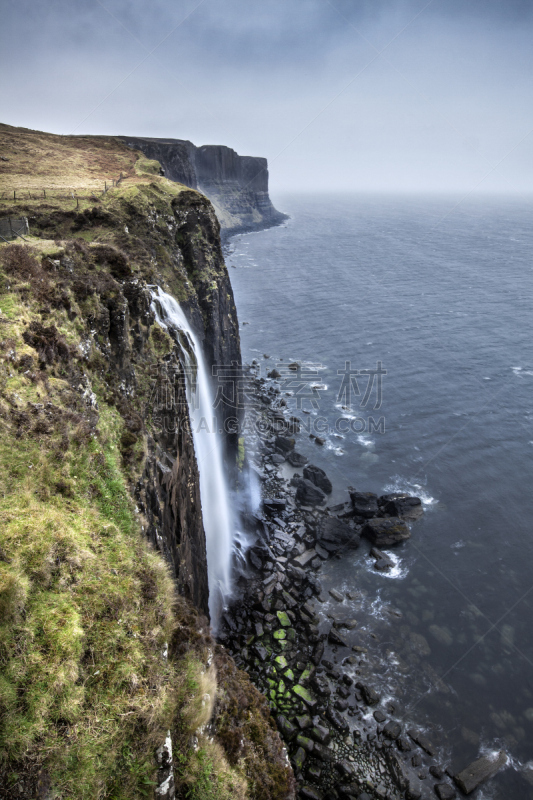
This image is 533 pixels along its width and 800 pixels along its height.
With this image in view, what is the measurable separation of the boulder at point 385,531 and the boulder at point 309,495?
5.12m

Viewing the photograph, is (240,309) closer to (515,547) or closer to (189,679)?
(515,547)

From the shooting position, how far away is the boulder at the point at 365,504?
40562mm

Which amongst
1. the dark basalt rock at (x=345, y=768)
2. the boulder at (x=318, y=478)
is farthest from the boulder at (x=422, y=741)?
the boulder at (x=318, y=478)

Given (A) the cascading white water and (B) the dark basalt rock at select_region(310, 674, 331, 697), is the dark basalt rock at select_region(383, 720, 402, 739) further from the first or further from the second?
(A) the cascading white water

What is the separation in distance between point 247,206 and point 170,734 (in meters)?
211

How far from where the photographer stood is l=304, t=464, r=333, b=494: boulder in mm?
43844

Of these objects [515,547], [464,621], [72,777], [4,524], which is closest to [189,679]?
[72,777]

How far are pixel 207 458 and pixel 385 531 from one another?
1741cm

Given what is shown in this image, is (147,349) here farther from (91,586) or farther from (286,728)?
(286,728)

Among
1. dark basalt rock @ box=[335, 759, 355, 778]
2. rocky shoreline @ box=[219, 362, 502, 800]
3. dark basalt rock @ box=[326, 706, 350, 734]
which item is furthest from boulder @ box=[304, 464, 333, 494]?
dark basalt rock @ box=[335, 759, 355, 778]

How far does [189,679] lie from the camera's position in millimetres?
12359

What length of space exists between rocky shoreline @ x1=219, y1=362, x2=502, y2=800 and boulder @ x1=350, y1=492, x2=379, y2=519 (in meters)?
0.09

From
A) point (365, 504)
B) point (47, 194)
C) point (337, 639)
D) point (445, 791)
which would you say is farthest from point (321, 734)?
point (47, 194)

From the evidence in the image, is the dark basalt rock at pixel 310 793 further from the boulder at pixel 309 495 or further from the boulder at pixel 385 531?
the boulder at pixel 309 495
